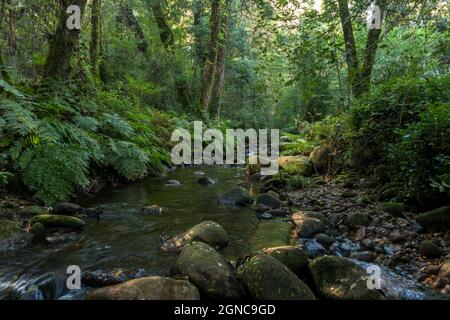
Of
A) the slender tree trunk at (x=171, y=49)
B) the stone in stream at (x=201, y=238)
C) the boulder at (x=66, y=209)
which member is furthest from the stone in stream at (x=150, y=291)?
the slender tree trunk at (x=171, y=49)

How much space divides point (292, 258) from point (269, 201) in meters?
2.56

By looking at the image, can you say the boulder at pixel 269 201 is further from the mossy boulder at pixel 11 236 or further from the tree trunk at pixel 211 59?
the tree trunk at pixel 211 59

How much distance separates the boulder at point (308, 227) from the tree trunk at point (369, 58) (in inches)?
76.4

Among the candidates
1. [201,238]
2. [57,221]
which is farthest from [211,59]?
[201,238]

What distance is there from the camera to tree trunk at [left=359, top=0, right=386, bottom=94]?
452 cm

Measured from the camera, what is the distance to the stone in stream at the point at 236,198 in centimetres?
616

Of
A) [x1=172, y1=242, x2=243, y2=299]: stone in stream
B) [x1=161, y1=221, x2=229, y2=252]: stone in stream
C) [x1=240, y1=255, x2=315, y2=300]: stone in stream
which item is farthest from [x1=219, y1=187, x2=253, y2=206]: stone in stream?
[x1=240, y1=255, x2=315, y2=300]: stone in stream

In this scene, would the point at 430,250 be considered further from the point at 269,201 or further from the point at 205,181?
the point at 205,181

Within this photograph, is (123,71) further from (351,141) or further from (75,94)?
(351,141)

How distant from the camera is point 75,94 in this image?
7086mm

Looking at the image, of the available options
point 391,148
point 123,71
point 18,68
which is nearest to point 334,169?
point 391,148

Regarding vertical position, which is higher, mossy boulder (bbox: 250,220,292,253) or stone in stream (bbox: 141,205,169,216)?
stone in stream (bbox: 141,205,169,216)

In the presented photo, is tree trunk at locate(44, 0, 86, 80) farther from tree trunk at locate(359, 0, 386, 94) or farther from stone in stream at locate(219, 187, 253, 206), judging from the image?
tree trunk at locate(359, 0, 386, 94)

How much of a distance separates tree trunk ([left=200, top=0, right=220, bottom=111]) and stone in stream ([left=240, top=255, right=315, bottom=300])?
35.1ft
